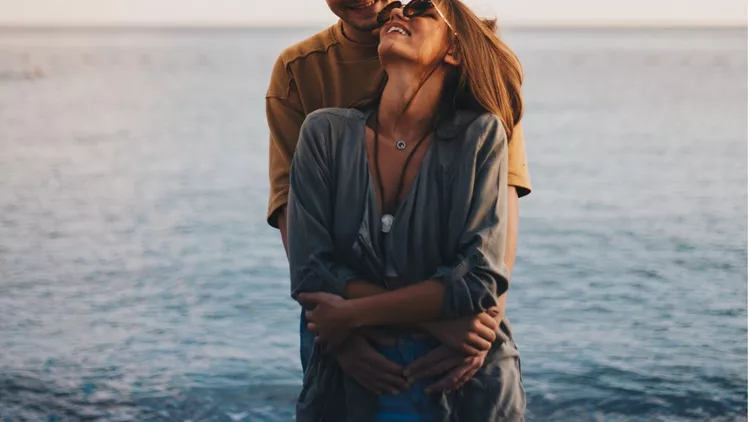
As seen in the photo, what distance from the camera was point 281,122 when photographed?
2.40m

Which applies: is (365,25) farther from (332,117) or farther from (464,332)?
(464,332)

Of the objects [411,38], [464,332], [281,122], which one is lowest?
[464,332]

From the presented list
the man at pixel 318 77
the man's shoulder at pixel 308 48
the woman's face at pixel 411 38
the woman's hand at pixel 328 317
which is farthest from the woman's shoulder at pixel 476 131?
the man's shoulder at pixel 308 48

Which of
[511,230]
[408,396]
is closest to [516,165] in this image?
[511,230]

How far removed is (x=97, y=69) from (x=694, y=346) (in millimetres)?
13030

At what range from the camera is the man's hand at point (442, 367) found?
6.74ft

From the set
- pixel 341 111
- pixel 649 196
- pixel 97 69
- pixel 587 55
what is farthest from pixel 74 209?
pixel 587 55

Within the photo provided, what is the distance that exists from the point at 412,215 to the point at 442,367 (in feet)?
0.85

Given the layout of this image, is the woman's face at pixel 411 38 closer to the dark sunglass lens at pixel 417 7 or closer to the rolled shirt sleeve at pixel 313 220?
the dark sunglass lens at pixel 417 7

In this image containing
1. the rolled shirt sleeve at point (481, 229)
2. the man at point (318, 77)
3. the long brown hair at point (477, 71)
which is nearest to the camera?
the rolled shirt sleeve at point (481, 229)

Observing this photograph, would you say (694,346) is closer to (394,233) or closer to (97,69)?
(394,233)

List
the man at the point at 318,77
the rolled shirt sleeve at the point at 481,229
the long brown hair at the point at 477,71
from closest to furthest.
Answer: the rolled shirt sleeve at the point at 481,229 < the long brown hair at the point at 477,71 < the man at the point at 318,77

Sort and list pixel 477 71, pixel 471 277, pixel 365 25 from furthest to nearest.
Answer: pixel 365 25 → pixel 477 71 → pixel 471 277

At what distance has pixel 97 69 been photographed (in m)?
17.0
